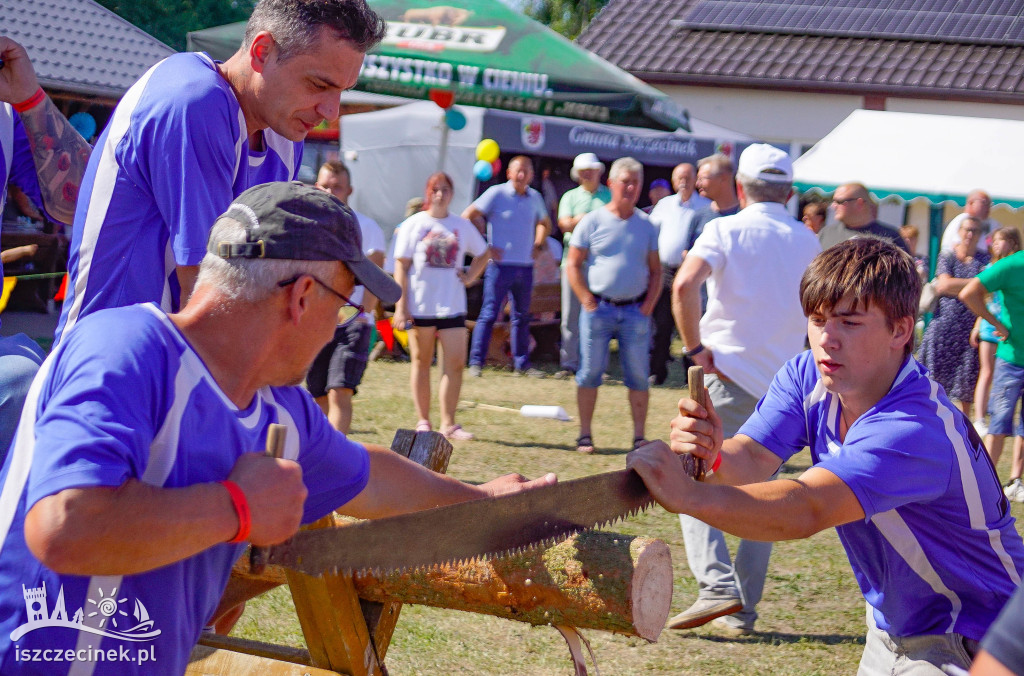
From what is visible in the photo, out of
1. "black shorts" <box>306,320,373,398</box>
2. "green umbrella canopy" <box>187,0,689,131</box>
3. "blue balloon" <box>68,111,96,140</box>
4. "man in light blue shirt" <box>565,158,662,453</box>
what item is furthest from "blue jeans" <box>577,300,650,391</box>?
"blue balloon" <box>68,111,96,140</box>

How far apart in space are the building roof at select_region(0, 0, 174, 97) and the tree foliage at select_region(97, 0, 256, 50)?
44.8 feet

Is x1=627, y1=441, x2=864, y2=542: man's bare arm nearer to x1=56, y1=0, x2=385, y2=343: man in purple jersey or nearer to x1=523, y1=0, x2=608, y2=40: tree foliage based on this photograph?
x1=56, y1=0, x2=385, y2=343: man in purple jersey

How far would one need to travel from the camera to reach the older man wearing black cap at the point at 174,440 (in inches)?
66.6

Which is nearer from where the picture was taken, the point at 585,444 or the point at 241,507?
the point at 241,507

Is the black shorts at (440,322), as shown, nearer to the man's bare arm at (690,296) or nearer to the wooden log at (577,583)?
the man's bare arm at (690,296)

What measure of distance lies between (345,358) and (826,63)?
19.2 metres

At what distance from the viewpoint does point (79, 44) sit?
16.0 metres

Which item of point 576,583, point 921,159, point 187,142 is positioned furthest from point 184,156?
point 921,159

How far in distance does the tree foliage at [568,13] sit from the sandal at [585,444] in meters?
40.9

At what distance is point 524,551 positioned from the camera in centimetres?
275

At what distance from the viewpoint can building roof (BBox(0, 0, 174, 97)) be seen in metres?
14.9

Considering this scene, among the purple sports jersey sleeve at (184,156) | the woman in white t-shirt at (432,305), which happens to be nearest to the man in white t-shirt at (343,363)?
the woman in white t-shirt at (432,305)

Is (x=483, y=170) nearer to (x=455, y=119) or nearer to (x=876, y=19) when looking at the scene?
(x=455, y=119)

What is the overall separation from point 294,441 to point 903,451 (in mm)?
1473
